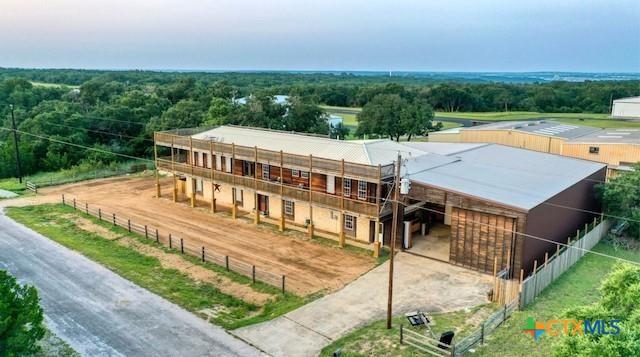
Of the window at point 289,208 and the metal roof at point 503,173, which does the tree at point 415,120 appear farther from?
the window at point 289,208

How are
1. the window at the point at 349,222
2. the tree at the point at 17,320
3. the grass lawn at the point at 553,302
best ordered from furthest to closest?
the window at the point at 349,222, the grass lawn at the point at 553,302, the tree at the point at 17,320

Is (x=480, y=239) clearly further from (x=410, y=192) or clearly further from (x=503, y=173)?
(x=503, y=173)

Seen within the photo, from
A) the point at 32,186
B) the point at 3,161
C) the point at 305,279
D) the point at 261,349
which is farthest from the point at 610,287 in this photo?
the point at 3,161

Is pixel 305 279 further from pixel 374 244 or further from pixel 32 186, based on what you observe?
pixel 32 186

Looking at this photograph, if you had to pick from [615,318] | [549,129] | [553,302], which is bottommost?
[553,302]

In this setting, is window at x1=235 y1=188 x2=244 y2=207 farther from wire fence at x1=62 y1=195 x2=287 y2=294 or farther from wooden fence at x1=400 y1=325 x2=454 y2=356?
wooden fence at x1=400 y1=325 x2=454 y2=356

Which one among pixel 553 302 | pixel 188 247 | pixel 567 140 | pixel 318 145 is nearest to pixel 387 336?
pixel 553 302

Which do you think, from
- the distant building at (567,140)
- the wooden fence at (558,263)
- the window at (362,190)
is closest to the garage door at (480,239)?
the wooden fence at (558,263)
